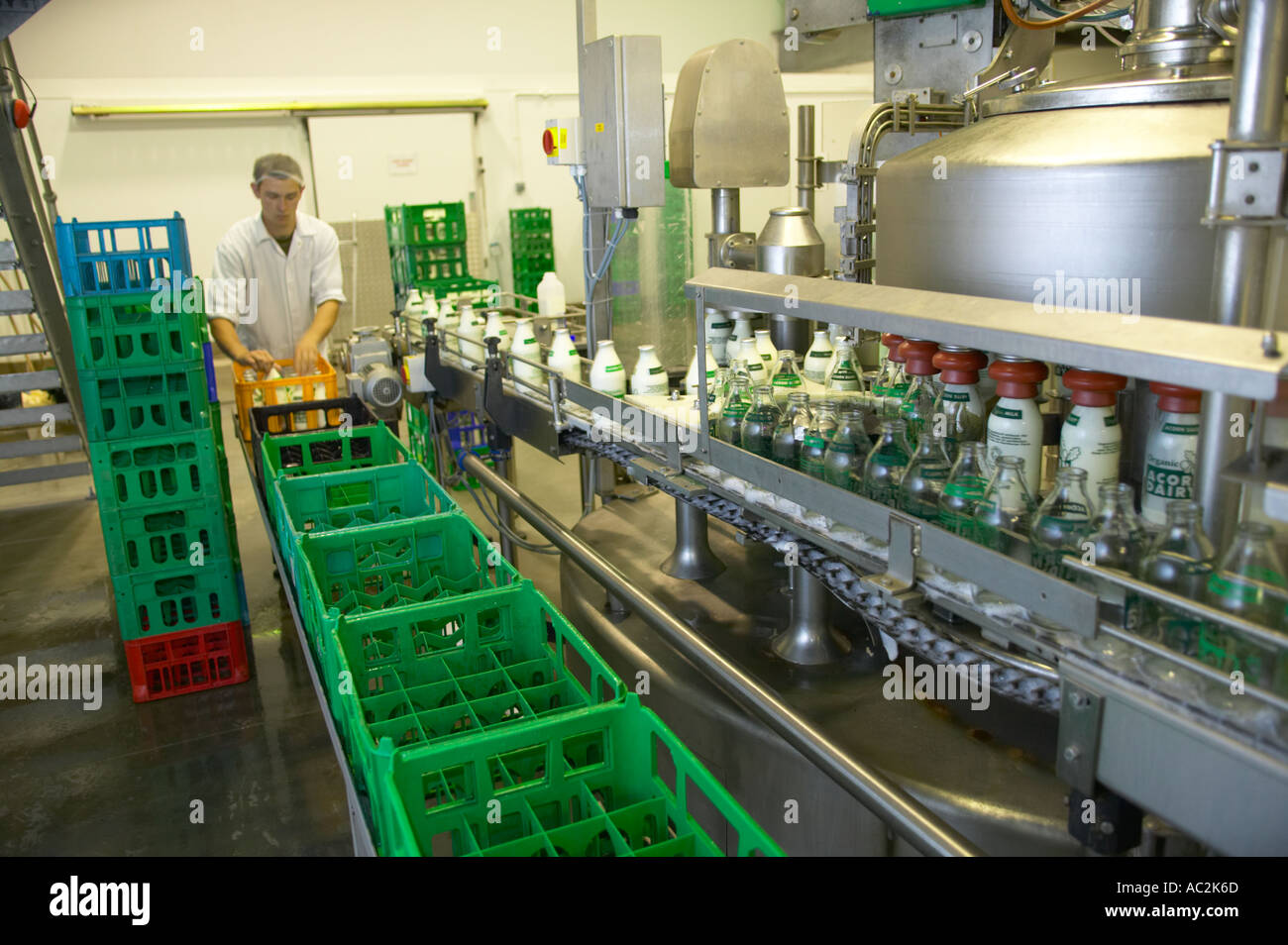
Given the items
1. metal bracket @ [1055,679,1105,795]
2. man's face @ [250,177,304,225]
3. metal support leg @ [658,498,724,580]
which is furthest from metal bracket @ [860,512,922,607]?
man's face @ [250,177,304,225]

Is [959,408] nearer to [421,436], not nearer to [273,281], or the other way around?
[273,281]

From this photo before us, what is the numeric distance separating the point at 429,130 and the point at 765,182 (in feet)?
21.7

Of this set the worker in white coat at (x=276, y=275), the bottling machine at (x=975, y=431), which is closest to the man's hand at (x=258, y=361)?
the worker in white coat at (x=276, y=275)

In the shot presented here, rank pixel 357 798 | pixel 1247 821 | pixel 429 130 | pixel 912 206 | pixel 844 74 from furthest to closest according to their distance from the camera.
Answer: pixel 844 74 < pixel 429 130 < pixel 912 206 < pixel 357 798 < pixel 1247 821

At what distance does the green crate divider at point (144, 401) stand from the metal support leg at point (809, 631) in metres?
2.01

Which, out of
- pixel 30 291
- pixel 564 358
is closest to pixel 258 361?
pixel 30 291

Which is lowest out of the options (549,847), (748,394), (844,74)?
(549,847)

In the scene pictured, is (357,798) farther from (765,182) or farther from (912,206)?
(765,182)

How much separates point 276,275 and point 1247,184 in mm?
3856

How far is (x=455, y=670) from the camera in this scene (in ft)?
5.93
